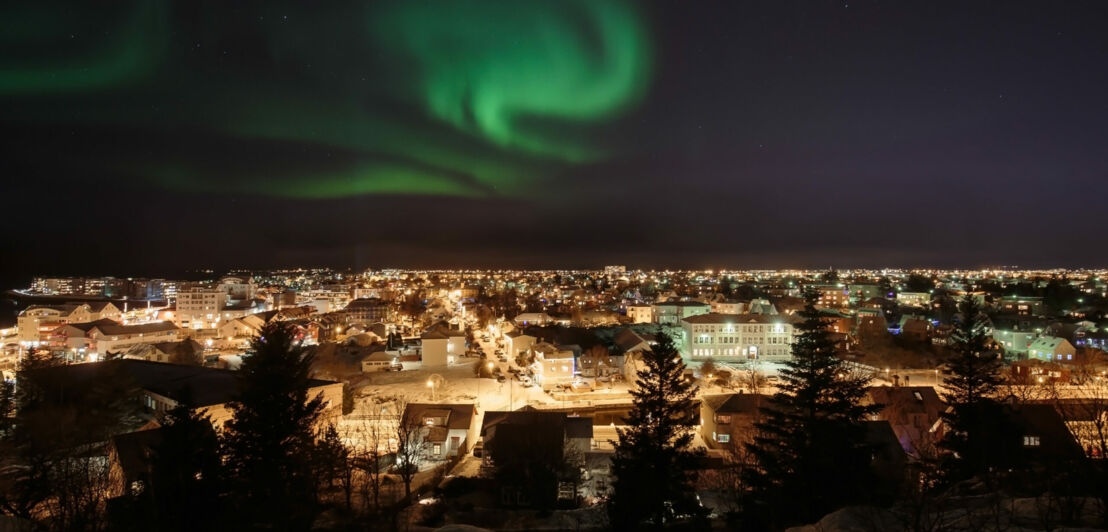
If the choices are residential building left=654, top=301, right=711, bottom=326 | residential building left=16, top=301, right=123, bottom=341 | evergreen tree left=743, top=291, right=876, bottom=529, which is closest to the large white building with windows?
residential building left=654, top=301, right=711, bottom=326

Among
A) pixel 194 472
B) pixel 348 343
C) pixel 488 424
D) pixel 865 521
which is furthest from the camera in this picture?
pixel 348 343

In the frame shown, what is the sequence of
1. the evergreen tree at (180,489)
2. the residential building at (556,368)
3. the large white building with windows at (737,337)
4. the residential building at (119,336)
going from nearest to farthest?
the evergreen tree at (180,489) < the residential building at (556,368) < the residential building at (119,336) < the large white building with windows at (737,337)

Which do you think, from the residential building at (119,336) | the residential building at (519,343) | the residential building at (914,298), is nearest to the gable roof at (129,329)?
the residential building at (119,336)

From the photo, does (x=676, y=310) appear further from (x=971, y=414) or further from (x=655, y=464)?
(x=655, y=464)

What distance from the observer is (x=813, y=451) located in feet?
29.7

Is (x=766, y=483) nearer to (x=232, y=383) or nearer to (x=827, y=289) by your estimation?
(x=232, y=383)

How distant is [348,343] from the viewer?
124ft

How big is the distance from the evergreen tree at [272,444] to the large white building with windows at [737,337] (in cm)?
2725

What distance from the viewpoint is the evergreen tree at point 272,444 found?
9.29 metres

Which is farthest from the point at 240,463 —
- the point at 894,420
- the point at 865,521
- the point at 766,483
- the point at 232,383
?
the point at 894,420

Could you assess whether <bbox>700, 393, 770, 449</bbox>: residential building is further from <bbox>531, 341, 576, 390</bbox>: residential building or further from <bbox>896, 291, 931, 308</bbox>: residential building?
<bbox>896, 291, 931, 308</bbox>: residential building

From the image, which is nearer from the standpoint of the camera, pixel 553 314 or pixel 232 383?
pixel 232 383

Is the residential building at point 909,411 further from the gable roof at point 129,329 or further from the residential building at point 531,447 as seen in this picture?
the gable roof at point 129,329

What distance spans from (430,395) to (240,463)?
48.4 ft
